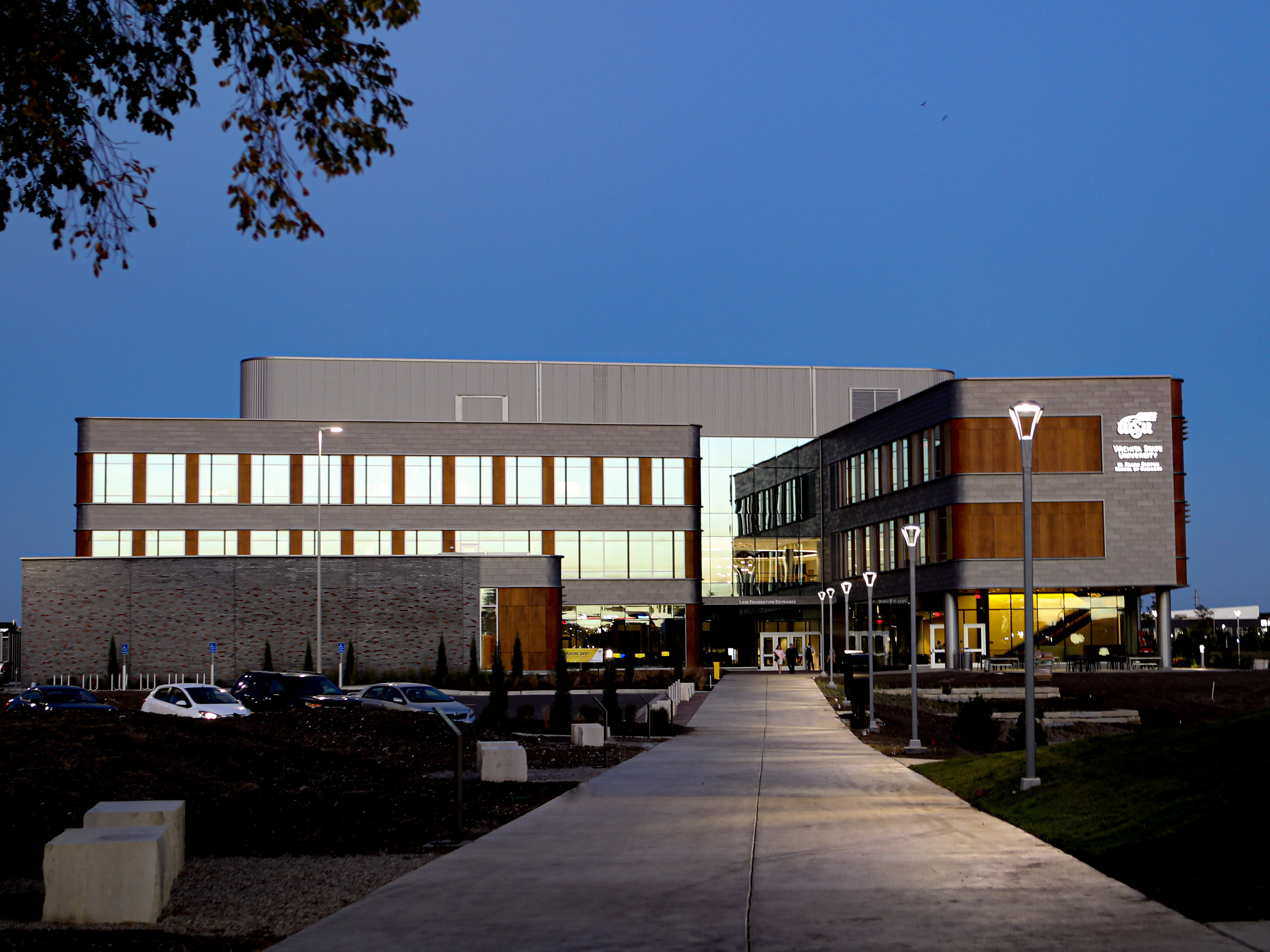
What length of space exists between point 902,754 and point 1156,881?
17524mm

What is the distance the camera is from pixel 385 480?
75.4 meters

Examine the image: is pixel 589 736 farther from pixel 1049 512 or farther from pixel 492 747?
pixel 1049 512

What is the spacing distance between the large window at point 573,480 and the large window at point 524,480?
1.00 metres

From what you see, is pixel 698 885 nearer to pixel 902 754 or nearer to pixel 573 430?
pixel 902 754

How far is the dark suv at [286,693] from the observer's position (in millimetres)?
35562

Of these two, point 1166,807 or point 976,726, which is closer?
point 1166,807

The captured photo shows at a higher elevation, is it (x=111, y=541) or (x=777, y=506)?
(x=777, y=506)

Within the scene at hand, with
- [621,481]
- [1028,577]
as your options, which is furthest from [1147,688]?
[1028,577]

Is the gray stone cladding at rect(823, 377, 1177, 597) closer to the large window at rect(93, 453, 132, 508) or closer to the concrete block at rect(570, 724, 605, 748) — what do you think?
the concrete block at rect(570, 724, 605, 748)

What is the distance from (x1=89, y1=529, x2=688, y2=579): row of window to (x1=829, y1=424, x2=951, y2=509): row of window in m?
10.8

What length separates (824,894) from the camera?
10.5 meters

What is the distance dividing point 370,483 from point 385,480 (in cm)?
89

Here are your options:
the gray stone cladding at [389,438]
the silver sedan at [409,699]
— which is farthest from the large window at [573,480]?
the silver sedan at [409,699]

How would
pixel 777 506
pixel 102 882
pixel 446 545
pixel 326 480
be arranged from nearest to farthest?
pixel 102 882, pixel 326 480, pixel 446 545, pixel 777 506
